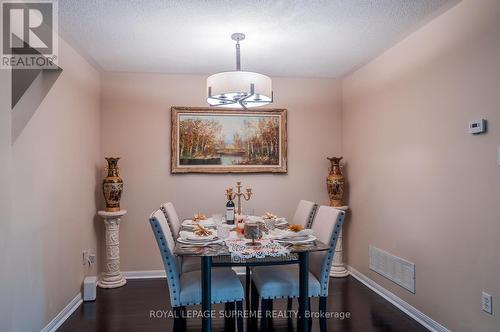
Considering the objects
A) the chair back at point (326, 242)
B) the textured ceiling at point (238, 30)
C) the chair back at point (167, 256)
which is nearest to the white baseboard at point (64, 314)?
the chair back at point (167, 256)

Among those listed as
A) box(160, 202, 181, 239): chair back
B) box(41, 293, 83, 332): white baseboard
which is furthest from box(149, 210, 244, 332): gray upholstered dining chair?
box(41, 293, 83, 332): white baseboard

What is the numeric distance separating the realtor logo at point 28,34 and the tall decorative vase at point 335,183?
9.95 ft

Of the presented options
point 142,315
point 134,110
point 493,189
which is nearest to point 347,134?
point 493,189

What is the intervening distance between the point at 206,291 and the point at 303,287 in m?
0.65

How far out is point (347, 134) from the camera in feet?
14.4

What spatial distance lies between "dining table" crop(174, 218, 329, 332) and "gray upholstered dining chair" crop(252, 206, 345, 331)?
127 millimetres

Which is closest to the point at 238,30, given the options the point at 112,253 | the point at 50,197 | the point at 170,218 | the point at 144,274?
the point at 170,218

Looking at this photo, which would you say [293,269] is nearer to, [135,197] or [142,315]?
[142,315]

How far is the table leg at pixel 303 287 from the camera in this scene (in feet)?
7.48

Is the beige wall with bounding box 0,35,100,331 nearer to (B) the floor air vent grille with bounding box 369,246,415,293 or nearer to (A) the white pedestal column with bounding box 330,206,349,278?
(A) the white pedestal column with bounding box 330,206,349,278

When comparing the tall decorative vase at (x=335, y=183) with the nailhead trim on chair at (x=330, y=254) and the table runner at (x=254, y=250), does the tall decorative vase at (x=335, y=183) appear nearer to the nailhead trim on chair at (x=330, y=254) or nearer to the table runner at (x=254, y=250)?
the nailhead trim on chair at (x=330, y=254)

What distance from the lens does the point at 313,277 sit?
255 cm

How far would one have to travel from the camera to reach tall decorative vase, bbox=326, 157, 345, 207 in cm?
407

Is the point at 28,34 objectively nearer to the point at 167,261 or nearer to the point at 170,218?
the point at 170,218
